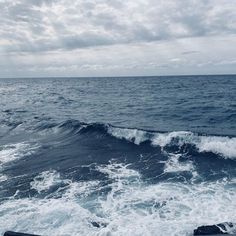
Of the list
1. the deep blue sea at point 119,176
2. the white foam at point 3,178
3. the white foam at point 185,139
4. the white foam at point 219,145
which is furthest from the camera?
the white foam at point 185,139

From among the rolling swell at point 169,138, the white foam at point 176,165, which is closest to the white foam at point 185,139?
the rolling swell at point 169,138

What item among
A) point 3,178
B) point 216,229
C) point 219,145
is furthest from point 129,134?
point 216,229

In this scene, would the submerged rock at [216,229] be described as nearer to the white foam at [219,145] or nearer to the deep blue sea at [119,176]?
the deep blue sea at [119,176]

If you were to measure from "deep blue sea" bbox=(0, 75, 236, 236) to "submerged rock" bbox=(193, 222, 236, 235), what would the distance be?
87 cm

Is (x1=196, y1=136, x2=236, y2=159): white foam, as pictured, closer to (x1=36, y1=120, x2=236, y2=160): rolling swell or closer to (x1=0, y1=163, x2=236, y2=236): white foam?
(x1=36, y1=120, x2=236, y2=160): rolling swell

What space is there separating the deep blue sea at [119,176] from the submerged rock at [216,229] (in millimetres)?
872

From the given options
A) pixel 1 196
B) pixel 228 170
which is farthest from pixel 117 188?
pixel 228 170

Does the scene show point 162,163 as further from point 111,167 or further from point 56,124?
point 56,124

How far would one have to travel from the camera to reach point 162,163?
21.1 m

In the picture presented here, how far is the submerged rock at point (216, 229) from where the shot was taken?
36.2ft

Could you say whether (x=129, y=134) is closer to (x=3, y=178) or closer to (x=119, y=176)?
(x=119, y=176)

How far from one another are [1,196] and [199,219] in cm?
1047

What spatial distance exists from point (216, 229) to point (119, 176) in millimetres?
8212

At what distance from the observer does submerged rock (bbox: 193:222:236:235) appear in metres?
11.0
